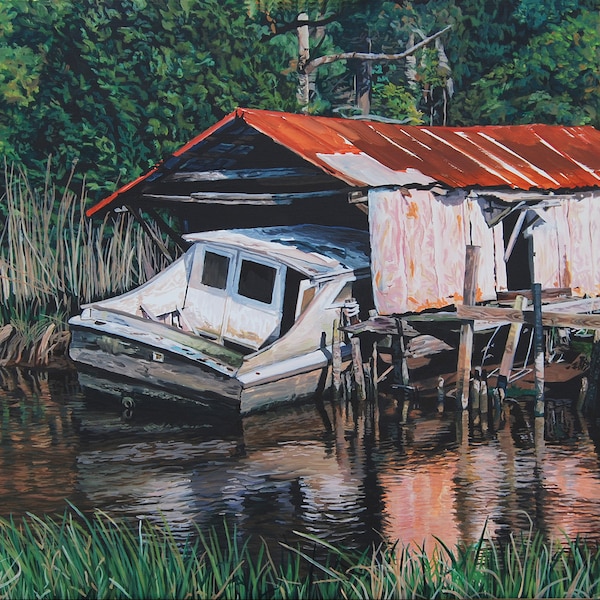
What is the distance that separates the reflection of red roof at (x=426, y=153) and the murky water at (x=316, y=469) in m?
2.76

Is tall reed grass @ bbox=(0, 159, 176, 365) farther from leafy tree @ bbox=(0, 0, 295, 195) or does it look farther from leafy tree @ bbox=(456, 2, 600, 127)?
leafy tree @ bbox=(456, 2, 600, 127)

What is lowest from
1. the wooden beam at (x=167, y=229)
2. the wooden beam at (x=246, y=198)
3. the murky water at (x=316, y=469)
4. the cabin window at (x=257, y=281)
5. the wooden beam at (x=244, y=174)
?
the murky water at (x=316, y=469)

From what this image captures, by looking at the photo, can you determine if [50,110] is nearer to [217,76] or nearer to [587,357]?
[217,76]

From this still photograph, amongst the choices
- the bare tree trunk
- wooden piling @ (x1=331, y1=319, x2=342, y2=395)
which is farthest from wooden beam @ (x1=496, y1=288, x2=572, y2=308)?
the bare tree trunk

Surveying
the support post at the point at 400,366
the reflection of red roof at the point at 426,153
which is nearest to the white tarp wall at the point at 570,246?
the reflection of red roof at the point at 426,153

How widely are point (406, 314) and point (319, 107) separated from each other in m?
9.30

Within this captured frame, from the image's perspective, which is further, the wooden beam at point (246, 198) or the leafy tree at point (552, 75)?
the leafy tree at point (552, 75)

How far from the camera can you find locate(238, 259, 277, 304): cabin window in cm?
1446

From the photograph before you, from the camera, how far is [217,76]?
21.0 metres

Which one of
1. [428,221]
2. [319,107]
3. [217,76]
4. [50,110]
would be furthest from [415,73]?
[428,221]

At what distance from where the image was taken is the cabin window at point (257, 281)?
1446cm

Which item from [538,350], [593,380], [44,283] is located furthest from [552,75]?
[538,350]

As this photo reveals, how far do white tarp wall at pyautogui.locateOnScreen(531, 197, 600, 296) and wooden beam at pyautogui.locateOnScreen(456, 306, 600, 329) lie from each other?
2.93 meters

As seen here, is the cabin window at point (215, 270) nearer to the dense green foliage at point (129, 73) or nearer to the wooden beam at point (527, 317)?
the wooden beam at point (527, 317)
